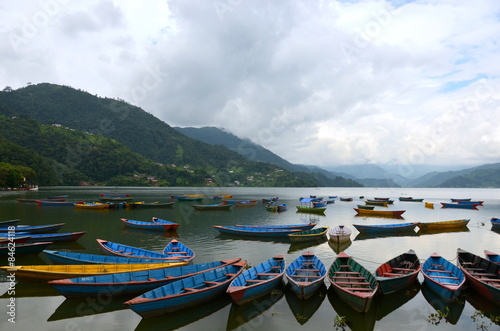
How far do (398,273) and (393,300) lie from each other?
2697 mm

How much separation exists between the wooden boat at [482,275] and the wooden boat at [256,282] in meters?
10.4

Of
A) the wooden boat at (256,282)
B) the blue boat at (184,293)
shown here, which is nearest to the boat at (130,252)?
the blue boat at (184,293)

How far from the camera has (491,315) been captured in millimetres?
13820

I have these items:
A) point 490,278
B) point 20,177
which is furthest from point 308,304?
point 20,177

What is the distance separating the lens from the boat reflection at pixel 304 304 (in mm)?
13836

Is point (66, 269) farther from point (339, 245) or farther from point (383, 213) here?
point (383, 213)

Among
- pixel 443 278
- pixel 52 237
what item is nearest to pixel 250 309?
pixel 443 278

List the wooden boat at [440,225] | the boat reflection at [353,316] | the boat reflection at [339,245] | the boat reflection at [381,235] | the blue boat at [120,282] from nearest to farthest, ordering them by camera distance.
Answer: the boat reflection at [353,316], the blue boat at [120,282], the boat reflection at [339,245], the boat reflection at [381,235], the wooden boat at [440,225]

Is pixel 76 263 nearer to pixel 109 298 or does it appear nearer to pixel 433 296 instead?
pixel 109 298

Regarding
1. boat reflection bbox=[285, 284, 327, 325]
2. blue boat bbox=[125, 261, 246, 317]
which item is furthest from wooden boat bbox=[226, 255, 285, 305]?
boat reflection bbox=[285, 284, 327, 325]

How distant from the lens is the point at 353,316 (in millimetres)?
13641

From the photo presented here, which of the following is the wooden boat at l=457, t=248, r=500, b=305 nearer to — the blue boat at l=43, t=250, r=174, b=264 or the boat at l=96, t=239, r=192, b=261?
the boat at l=96, t=239, r=192, b=261

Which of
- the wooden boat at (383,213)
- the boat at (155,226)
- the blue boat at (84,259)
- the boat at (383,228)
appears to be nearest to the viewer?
the blue boat at (84,259)

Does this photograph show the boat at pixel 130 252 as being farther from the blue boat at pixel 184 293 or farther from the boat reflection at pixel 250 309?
the boat reflection at pixel 250 309
